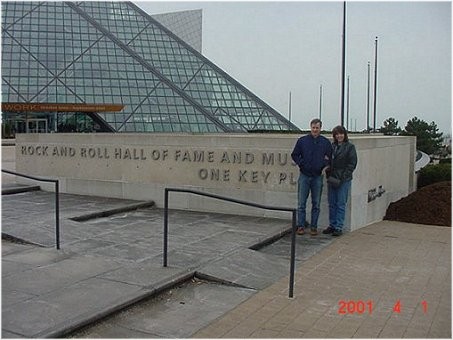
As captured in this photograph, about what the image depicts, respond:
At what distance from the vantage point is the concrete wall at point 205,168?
9883mm

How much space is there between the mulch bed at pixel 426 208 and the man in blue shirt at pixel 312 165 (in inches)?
119

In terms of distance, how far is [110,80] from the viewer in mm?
45875

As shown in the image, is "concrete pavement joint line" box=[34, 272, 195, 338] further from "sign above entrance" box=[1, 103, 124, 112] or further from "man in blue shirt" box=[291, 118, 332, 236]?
"sign above entrance" box=[1, 103, 124, 112]

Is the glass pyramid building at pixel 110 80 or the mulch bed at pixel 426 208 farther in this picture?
the glass pyramid building at pixel 110 80

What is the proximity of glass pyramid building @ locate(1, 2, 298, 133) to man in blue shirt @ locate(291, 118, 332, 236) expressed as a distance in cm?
3270

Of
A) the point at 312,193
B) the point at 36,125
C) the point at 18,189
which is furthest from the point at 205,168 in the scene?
the point at 36,125

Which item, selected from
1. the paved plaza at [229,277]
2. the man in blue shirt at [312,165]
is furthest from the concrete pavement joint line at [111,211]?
the man in blue shirt at [312,165]

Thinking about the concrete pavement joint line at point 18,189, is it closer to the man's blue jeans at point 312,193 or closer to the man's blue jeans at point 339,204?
the man's blue jeans at point 312,193

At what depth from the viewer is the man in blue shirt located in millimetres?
8539

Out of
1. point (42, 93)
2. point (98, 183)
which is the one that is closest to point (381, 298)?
point (98, 183)

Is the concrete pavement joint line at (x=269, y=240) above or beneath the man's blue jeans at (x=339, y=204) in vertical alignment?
beneath

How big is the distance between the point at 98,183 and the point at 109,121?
31.3 meters

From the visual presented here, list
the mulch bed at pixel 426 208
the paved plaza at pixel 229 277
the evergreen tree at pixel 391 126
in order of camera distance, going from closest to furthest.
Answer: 1. the paved plaza at pixel 229 277
2. the mulch bed at pixel 426 208
3. the evergreen tree at pixel 391 126
